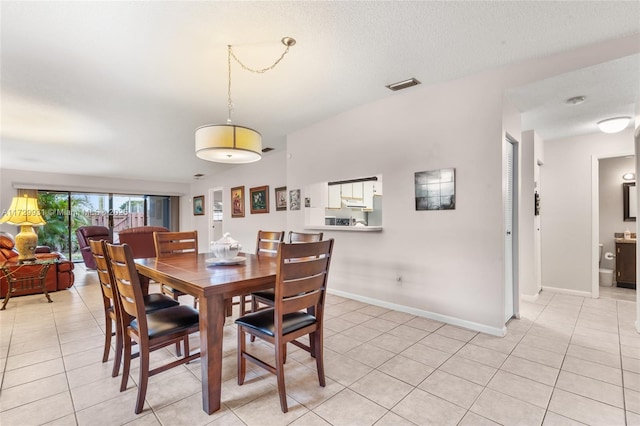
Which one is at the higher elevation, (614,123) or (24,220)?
(614,123)

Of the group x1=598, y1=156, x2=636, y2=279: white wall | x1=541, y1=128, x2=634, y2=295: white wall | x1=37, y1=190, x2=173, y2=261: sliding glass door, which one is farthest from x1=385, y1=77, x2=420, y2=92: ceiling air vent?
x1=37, y1=190, x2=173, y2=261: sliding glass door

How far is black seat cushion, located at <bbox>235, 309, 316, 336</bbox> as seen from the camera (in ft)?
5.64

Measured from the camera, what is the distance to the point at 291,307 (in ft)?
5.49

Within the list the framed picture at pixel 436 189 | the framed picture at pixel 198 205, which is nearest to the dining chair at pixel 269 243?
the framed picture at pixel 436 189

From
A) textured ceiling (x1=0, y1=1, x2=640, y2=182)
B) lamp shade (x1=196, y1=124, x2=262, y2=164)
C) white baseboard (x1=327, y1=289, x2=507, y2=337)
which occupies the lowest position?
white baseboard (x1=327, y1=289, x2=507, y2=337)

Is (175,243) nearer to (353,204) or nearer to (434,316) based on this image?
(434,316)

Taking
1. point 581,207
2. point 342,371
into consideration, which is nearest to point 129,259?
point 342,371

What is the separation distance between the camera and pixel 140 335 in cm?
162

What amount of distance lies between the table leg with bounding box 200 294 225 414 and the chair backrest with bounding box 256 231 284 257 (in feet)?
4.21

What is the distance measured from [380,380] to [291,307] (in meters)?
0.85

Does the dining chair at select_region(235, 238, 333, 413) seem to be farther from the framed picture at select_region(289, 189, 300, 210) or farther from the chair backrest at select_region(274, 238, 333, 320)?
the framed picture at select_region(289, 189, 300, 210)

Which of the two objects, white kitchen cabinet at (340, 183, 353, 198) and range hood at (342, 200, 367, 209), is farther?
range hood at (342, 200, 367, 209)

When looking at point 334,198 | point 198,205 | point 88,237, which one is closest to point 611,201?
point 334,198

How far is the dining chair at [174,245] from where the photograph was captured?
9.18ft
